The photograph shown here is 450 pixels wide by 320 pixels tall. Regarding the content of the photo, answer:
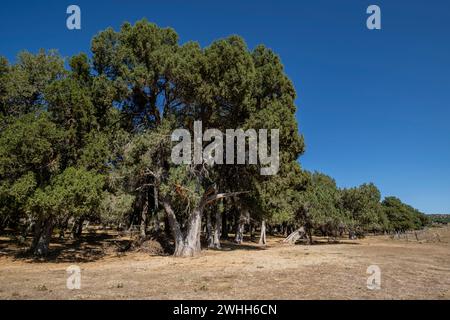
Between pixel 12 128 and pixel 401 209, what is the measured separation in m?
130

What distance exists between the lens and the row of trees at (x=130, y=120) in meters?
21.5

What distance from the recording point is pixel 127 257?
26.1 meters

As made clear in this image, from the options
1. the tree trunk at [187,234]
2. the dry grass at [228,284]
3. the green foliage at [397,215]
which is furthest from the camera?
the green foliage at [397,215]

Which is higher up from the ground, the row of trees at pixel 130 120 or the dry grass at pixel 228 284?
the row of trees at pixel 130 120

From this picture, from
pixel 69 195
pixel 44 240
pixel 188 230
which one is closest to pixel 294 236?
pixel 188 230

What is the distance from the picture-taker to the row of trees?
21.5 meters

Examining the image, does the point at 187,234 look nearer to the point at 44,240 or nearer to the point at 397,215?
the point at 44,240

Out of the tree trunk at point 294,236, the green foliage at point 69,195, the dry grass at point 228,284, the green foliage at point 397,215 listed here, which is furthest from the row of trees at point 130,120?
the green foliage at point 397,215

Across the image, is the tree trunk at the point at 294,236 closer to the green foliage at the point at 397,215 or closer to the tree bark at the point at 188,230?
the tree bark at the point at 188,230

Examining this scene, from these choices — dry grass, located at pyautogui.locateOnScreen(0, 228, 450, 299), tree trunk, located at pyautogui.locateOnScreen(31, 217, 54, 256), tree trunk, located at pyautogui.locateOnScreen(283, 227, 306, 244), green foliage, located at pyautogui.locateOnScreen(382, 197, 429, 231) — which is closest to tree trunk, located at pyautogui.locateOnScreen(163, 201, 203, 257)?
dry grass, located at pyautogui.locateOnScreen(0, 228, 450, 299)
